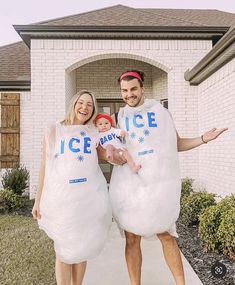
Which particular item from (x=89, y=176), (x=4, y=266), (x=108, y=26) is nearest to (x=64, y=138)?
(x=89, y=176)

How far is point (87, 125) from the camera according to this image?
2.70 m

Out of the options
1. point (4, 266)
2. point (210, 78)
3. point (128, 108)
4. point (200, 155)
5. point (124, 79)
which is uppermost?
point (210, 78)

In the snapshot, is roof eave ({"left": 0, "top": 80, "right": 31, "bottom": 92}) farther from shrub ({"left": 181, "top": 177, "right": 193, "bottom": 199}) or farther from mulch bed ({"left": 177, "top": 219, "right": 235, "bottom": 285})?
mulch bed ({"left": 177, "top": 219, "right": 235, "bottom": 285})

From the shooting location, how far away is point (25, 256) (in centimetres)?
447

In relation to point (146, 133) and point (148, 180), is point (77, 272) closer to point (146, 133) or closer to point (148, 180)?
point (148, 180)

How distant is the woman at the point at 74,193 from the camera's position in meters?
2.47

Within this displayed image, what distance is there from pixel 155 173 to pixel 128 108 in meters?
0.62

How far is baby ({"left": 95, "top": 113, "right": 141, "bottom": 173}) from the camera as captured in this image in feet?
8.47

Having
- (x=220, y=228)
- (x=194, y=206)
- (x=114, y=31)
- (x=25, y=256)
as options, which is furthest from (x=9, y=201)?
(x=220, y=228)

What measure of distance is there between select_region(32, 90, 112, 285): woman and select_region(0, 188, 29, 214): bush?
5.28 meters

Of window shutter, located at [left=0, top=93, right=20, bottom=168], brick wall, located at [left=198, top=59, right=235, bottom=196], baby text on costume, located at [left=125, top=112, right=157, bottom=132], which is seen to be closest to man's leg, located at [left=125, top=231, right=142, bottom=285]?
baby text on costume, located at [left=125, top=112, right=157, bottom=132]

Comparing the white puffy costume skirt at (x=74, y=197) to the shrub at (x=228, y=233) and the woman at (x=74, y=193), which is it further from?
the shrub at (x=228, y=233)

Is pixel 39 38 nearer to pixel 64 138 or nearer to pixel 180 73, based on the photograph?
pixel 180 73

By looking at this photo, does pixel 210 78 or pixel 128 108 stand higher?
pixel 210 78
